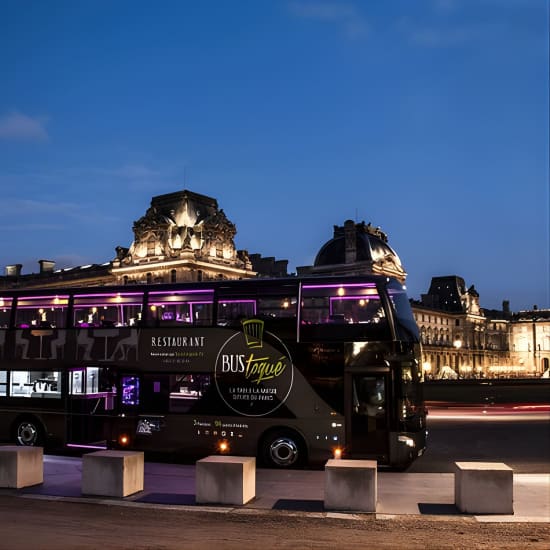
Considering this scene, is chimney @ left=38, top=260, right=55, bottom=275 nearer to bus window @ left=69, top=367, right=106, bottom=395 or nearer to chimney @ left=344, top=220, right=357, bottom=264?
chimney @ left=344, top=220, right=357, bottom=264

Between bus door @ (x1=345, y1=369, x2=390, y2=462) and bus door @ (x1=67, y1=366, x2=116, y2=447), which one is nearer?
bus door @ (x1=345, y1=369, x2=390, y2=462)

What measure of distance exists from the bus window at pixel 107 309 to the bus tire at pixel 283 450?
4.59 m

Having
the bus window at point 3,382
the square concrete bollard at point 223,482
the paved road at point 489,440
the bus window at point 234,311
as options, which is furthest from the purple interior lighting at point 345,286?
the bus window at point 3,382

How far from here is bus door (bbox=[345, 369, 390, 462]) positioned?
16266mm

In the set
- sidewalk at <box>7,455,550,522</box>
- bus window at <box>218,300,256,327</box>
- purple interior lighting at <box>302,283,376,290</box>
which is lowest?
sidewalk at <box>7,455,550,522</box>

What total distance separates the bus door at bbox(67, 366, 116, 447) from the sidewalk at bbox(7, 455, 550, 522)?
215cm

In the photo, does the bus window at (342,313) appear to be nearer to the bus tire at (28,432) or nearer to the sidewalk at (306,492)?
the sidewalk at (306,492)

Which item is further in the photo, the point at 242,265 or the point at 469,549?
the point at 242,265

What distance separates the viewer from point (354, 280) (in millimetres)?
16969

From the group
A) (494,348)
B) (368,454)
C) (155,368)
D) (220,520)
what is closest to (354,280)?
(368,454)

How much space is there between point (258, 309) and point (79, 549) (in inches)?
333

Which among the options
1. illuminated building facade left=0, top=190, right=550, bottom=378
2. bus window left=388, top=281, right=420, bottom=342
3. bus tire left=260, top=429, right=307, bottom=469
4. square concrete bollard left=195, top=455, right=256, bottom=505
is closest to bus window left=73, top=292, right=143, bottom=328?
bus tire left=260, top=429, right=307, bottom=469

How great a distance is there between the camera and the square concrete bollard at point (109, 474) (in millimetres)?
Result: 13539

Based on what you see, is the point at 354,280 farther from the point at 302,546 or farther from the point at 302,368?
the point at 302,546
